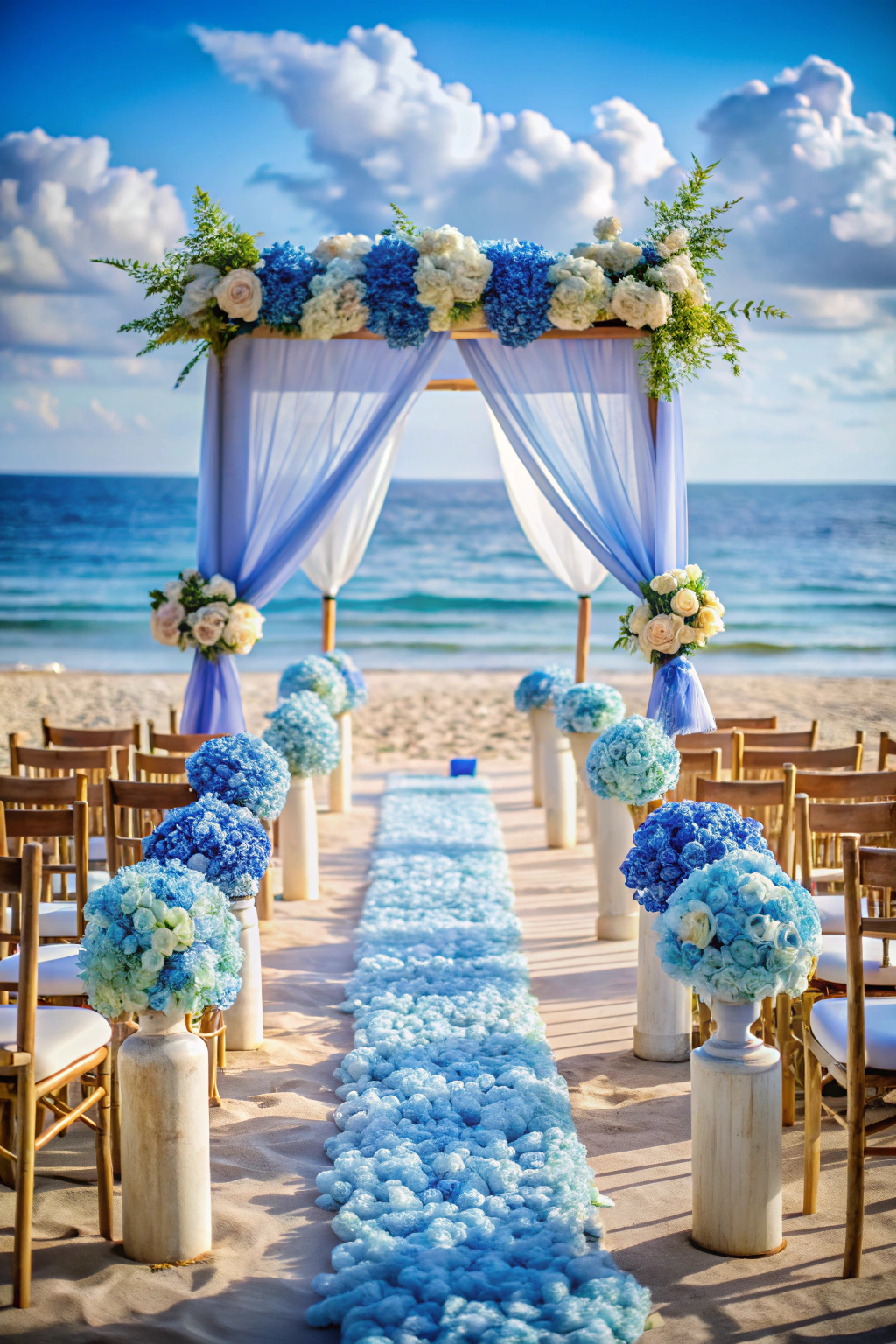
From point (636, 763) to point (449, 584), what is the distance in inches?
846

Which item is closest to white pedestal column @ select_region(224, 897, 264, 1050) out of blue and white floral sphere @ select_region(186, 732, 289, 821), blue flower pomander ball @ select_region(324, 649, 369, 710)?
blue and white floral sphere @ select_region(186, 732, 289, 821)

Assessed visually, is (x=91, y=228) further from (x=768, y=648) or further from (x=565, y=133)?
(x=768, y=648)

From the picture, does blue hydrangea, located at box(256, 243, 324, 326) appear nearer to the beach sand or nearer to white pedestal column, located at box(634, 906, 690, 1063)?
white pedestal column, located at box(634, 906, 690, 1063)

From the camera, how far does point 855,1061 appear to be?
8.04 feet

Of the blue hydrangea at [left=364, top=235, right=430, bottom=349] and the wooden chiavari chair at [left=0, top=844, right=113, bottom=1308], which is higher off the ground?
the blue hydrangea at [left=364, top=235, right=430, bottom=349]

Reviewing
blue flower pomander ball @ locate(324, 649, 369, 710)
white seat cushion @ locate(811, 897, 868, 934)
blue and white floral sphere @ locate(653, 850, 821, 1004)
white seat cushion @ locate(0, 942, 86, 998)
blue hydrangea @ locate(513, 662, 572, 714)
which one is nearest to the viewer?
blue and white floral sphere @ locate(653, 850, 821, 1004)

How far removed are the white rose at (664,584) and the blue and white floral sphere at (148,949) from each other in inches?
119

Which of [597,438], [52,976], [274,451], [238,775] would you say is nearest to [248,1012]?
[238,775]

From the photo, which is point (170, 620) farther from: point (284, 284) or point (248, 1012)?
point (248, 1012)

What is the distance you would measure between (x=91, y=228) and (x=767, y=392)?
1827cm

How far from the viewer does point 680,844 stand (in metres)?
2.85

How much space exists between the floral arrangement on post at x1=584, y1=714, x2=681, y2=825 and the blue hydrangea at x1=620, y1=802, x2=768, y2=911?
1.01m

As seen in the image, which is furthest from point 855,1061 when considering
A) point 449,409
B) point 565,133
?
point 449,409

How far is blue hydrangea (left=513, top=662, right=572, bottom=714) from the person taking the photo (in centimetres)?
689
